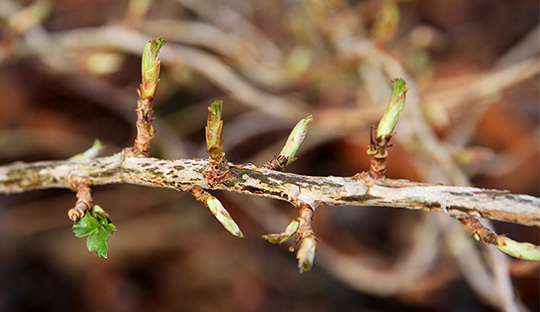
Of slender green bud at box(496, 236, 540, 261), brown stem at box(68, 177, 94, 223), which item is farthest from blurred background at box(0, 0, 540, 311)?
slender green bud at box(496, 236, 540, 261)

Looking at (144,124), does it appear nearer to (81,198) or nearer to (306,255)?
(81,198)

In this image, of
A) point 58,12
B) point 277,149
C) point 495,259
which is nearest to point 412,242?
point 277,149

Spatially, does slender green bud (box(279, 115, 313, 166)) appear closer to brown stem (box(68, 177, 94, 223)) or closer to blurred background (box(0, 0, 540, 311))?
brown stem (box(68, 177, 94, 223))

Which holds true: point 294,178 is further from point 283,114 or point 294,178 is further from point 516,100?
point 516,100

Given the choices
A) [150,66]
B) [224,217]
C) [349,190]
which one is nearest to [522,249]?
[349,190]

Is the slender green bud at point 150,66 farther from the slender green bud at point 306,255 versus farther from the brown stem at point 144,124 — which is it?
the slender green bud at point 306,255

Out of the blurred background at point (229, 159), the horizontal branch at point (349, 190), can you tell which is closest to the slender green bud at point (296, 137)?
the horizontal branch at point (349, 190)
